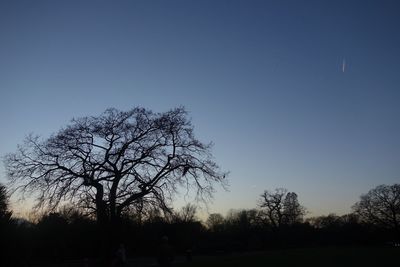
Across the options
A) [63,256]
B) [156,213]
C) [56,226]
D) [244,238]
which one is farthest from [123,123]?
[244,238]

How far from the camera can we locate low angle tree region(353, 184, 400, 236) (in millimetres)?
101469

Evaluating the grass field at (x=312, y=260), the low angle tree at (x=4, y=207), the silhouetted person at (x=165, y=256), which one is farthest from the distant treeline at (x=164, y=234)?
the silhouetted person at (x=165, y=256)

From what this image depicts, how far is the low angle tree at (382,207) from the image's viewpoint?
10147cm

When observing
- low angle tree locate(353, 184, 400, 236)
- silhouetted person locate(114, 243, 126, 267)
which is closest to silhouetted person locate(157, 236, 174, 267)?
silhouetted person locate(114, 243, 126, 267)

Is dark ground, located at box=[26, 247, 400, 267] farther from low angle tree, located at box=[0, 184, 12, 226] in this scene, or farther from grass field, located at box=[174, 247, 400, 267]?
low angle tree, located at box=[0, 184, 12, 226]

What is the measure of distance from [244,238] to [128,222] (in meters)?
56.1

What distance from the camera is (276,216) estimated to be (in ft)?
365

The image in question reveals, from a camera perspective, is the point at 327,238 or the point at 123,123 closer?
the point at 123,123

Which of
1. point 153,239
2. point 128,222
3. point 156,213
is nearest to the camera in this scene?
point 156,213

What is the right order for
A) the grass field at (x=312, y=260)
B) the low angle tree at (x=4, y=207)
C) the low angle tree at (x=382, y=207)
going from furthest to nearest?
the low angle tree at (x=382, y=207) < the grass field at (x=312, y=260) < the low angle tree at (x=4, y=207)

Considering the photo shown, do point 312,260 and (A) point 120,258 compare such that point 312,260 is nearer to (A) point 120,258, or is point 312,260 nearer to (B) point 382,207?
(A) point 120,258

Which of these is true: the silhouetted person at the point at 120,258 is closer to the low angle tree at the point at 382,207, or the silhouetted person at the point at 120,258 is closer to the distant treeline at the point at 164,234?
the distant treeline at the point at 164,234

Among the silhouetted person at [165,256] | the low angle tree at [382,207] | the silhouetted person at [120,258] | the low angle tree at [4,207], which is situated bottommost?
the silhouetted person at [165,256]

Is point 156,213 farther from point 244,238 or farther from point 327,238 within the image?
point 327,238
